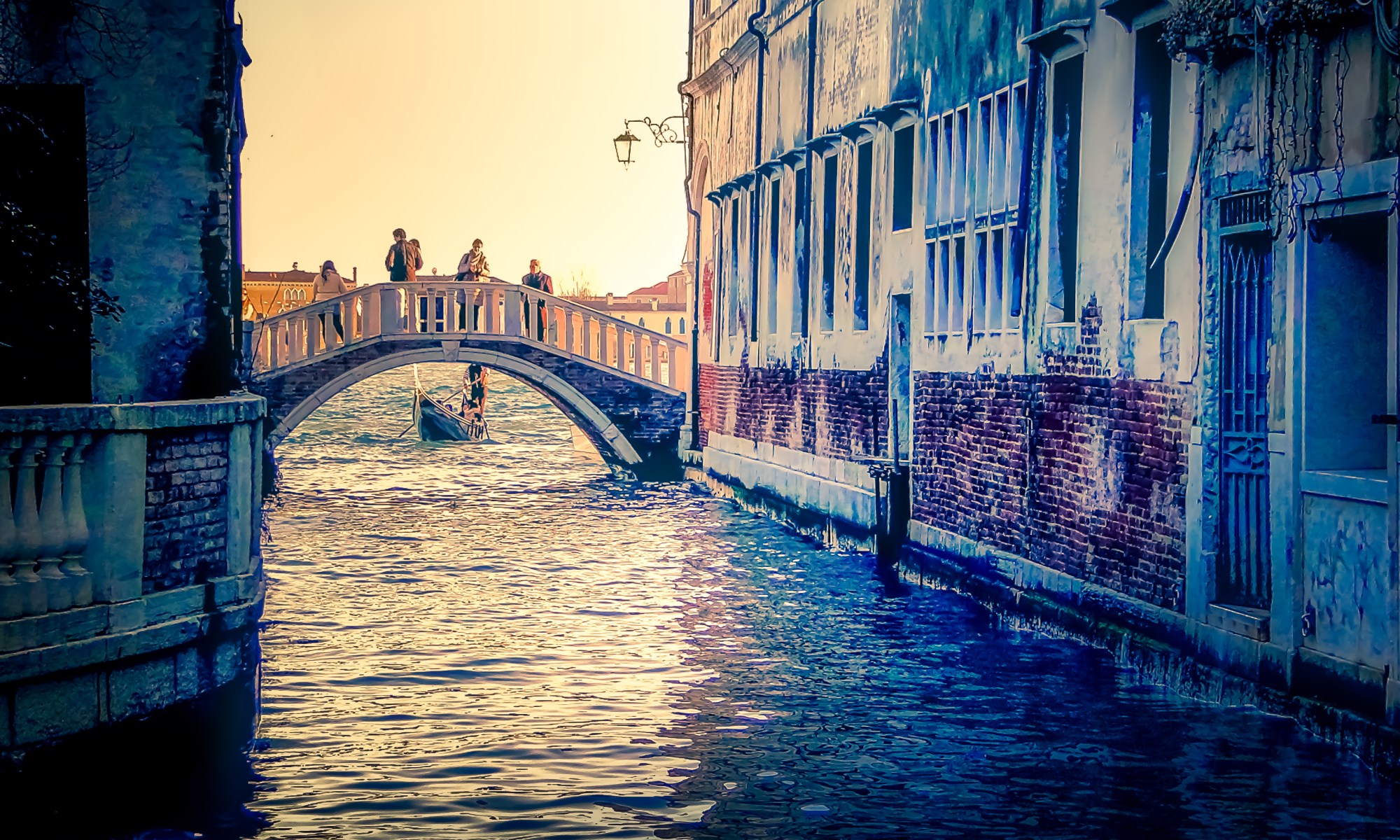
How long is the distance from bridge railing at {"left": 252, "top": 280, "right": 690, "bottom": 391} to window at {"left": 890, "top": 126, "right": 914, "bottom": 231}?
27.9ft

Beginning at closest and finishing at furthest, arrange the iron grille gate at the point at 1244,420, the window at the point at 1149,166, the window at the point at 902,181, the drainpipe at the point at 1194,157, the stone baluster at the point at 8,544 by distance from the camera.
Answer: the stone baluster at the point at 8,544 < the iron grille gate at the point at 1244,420 < the drainpipe at the point at 1194,157 < the window at the point at 1149,166 < the window at the point at 902,181

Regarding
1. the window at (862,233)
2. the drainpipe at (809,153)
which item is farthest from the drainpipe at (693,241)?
the window at (862,233)

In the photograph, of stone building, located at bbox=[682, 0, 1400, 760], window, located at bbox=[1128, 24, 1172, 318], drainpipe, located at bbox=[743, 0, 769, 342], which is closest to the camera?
stone building, located at bbox=[682, 0, 1400, 760]

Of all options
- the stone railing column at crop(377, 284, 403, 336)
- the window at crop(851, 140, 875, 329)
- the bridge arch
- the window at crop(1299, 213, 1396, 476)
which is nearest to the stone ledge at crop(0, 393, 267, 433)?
the window at crop(1299, 213, 1396, 476)

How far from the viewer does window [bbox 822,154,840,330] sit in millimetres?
14930

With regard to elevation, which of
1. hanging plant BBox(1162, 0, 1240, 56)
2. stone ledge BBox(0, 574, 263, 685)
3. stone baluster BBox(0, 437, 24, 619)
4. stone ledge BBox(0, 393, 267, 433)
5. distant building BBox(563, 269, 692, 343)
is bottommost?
stone ledge BBox(0, 574, 263, 685)

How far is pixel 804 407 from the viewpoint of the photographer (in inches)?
607

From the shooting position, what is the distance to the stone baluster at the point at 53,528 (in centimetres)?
573

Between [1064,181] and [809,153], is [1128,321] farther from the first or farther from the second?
[809,153]

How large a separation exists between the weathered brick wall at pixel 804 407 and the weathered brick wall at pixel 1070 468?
1539 millimetres

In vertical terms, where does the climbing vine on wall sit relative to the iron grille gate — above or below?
above

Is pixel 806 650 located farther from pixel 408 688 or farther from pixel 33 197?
pixel 33 197

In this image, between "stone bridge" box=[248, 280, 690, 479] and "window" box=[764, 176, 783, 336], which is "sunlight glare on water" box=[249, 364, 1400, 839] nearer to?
"window" box=[764, 176, 783, 336]

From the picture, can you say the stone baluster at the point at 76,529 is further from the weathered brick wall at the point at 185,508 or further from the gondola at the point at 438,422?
the gondola at the point at 438,422
